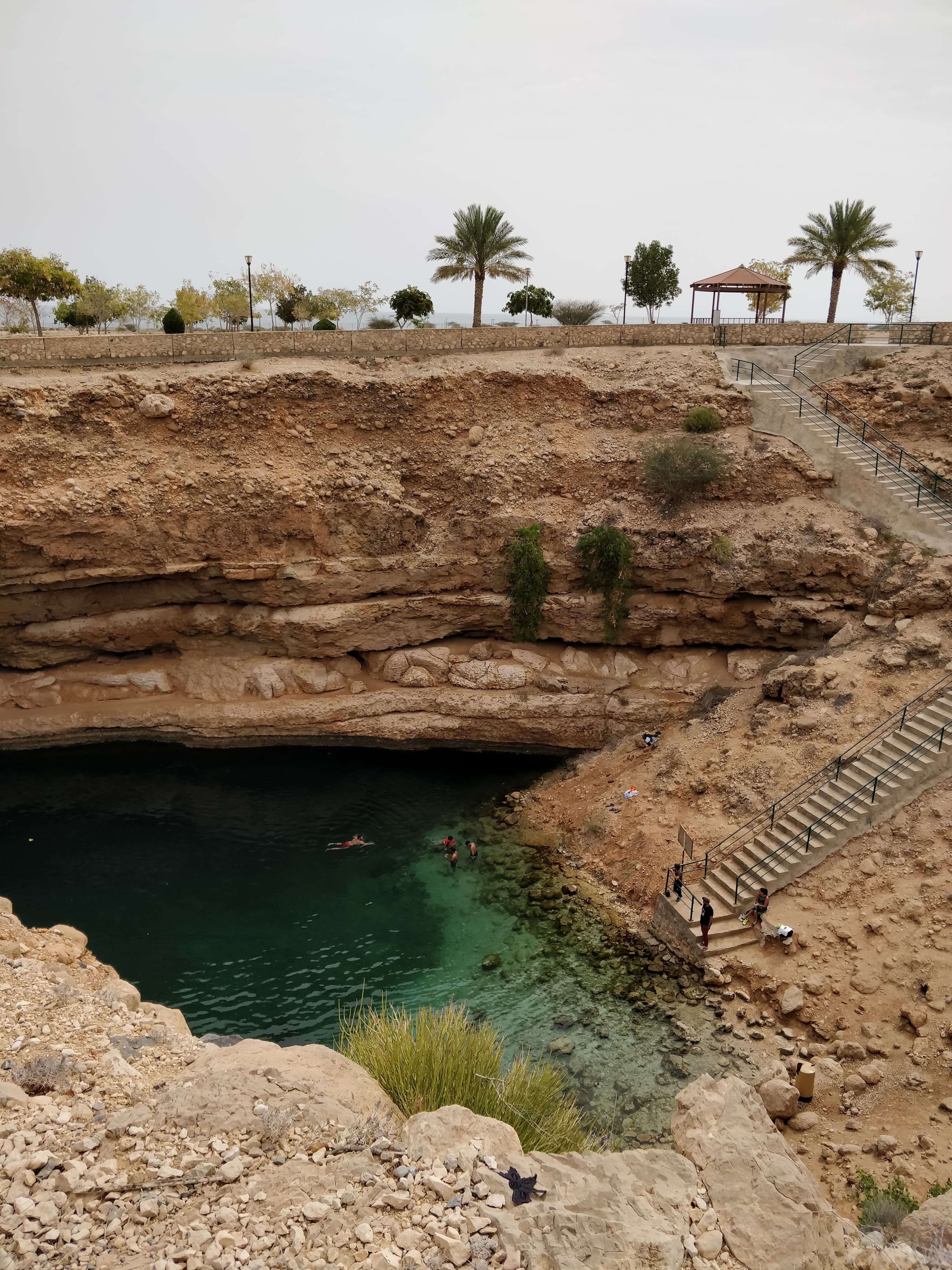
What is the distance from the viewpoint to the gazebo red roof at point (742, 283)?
35.7 metres

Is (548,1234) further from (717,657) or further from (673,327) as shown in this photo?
(673,327)

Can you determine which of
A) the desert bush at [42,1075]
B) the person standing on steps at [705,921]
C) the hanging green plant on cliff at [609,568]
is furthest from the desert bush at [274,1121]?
the hanging green plant on cliff at [609,568]

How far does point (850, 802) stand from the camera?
1941cm

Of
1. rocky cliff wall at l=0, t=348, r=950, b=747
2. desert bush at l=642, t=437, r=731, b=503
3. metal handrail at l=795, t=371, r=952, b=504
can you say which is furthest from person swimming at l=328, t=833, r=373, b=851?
metal handrail at l=795, t=371, r=952, b=504

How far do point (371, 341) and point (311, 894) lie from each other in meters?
21.6

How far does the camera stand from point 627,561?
90.8ft

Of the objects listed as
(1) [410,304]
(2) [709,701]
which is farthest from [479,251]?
(2) [709,701]

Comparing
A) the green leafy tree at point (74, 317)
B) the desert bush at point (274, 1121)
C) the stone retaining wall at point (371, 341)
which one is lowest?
the desert bush at point (274, 1121)

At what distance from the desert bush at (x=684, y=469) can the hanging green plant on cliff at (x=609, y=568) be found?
2.22 metres

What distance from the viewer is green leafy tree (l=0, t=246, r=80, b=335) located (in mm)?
40219

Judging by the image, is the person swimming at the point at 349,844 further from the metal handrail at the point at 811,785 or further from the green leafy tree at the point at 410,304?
the green leafy tree at the point at 410,304

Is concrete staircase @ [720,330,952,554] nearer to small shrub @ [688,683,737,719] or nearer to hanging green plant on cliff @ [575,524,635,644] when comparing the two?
hanging green plant on cliff @ [575,524,635,644]

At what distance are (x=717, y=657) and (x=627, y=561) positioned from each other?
464 centimetres

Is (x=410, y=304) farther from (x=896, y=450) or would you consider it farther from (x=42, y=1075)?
(x=42, y=1075)
